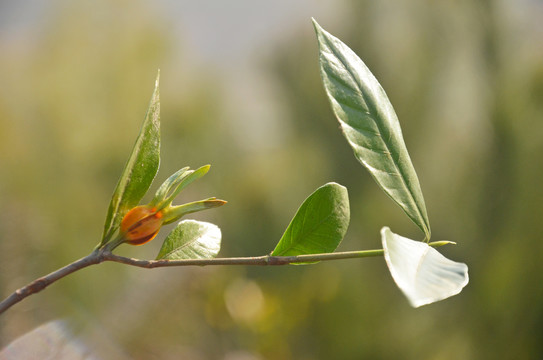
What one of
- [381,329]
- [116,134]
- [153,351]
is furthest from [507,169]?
[116,134]

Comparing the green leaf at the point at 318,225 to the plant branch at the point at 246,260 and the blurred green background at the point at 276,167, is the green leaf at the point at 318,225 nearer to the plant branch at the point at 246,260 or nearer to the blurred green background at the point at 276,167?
the plant branch at the point at 246,260

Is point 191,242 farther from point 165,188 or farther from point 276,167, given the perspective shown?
point 276,167

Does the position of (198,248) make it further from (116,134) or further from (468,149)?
(116,134)

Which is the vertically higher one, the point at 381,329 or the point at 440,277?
the point at 440,277

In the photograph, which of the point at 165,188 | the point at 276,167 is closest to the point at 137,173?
the point at 165,188

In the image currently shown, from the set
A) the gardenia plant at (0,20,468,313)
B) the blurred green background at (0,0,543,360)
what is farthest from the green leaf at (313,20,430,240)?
the blurred green background at (0,0,543,360)
